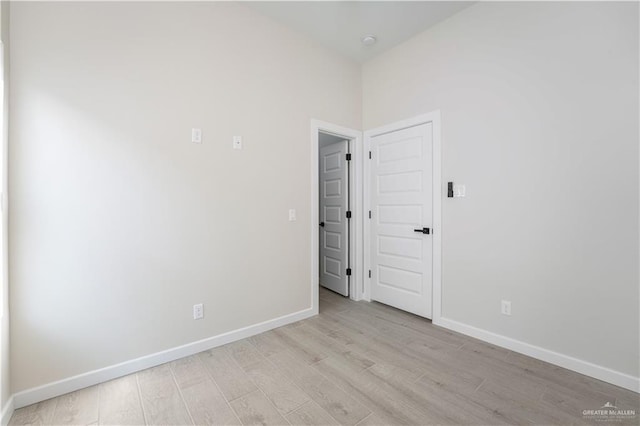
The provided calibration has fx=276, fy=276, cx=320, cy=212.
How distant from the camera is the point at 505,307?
Result: 2.40 meters

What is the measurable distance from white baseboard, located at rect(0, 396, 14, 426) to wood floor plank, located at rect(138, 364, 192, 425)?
24.9 inches

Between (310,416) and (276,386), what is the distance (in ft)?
1.21

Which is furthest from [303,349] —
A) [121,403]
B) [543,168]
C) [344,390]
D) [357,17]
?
[357,17]

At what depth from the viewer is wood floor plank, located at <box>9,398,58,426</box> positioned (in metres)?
1.57

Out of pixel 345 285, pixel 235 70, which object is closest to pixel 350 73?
pixel 235 70

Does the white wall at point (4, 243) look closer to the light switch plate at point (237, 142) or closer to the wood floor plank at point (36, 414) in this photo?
the wood floor plank at point (36, 414)

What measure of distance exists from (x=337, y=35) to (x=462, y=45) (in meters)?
1.27

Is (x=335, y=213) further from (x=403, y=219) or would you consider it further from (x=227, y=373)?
(x=227, y=373)

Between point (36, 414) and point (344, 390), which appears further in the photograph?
point (344, 390)

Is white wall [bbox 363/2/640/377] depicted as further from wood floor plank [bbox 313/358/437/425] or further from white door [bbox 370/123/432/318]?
wood floor plank [bbox 313/358/437/425]

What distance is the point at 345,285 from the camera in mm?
3738

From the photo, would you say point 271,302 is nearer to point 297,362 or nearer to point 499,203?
point 297,362

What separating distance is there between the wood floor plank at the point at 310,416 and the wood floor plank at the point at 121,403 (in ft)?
Result: 2.85

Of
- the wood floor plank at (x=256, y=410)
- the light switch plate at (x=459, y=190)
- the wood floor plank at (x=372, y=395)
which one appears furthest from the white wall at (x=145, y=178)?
the light switch plate at (x=459, y=190)
